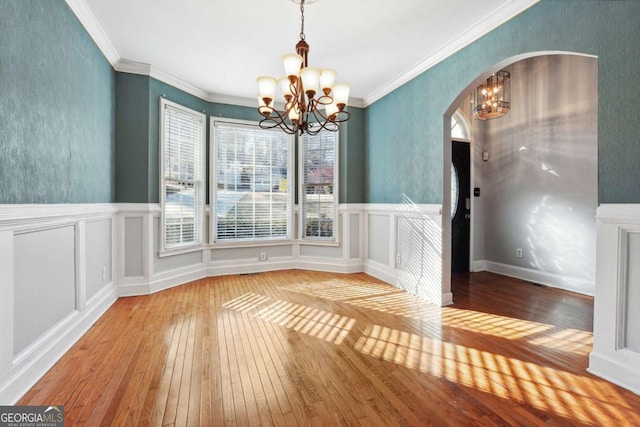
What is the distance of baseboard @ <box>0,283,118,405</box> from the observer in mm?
1625

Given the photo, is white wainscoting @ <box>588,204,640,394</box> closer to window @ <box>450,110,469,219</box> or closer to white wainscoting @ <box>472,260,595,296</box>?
white wainscoting @ <box>472,260,595,296</box>

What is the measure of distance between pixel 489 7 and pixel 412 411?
10.1ft

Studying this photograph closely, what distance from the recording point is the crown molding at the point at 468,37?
238 centimetres

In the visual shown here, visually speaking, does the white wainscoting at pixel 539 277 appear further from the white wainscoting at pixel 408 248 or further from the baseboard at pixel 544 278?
the white wainscoting at pixel 408 248

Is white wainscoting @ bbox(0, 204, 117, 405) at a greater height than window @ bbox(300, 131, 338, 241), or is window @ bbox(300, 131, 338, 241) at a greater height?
window @ bbox(300, 131, 338, 241)

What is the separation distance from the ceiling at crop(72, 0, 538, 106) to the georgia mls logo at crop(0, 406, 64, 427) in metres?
2.84

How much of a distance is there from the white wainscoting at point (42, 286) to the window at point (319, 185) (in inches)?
112

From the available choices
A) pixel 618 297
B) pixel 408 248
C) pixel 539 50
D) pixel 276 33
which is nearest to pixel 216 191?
pixel 276 33

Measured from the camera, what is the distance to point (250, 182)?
471cm

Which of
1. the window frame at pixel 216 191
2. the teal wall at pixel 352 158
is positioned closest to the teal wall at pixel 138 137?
the window frame at pixel 216 191

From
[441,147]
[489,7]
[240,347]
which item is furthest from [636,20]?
[240,347]

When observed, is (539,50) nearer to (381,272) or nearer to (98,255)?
(381,272)

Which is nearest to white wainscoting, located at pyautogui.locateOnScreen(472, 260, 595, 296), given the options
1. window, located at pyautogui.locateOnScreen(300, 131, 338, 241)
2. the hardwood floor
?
the hardwood floor

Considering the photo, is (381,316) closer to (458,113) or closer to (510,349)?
(510,349)
